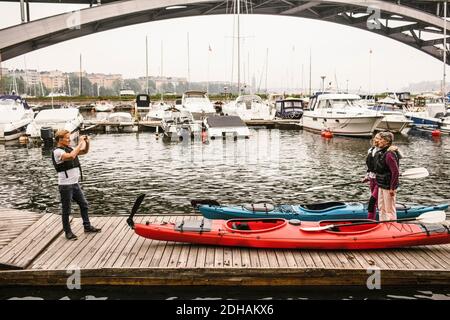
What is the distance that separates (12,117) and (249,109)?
60.3ft

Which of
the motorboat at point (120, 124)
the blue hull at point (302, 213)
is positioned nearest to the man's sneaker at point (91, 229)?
the blue hull at point (302, 213)

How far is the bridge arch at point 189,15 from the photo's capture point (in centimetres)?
3619

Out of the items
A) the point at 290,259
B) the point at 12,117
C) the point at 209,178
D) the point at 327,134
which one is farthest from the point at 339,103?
the point at 290,259

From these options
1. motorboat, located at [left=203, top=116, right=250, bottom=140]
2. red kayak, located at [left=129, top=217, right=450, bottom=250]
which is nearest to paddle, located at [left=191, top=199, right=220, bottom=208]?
red kayak, located at [left=129, top=217, right=450, bottom=250]

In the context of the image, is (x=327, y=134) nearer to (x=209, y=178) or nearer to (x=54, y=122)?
(x=209, y=178)

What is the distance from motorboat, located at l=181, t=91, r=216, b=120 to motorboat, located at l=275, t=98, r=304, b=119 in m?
6.88

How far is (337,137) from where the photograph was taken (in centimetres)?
2906

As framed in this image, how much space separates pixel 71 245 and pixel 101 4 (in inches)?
1471

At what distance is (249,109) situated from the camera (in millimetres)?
38281

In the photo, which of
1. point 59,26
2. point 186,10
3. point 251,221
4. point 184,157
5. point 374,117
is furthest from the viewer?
point 186,10
